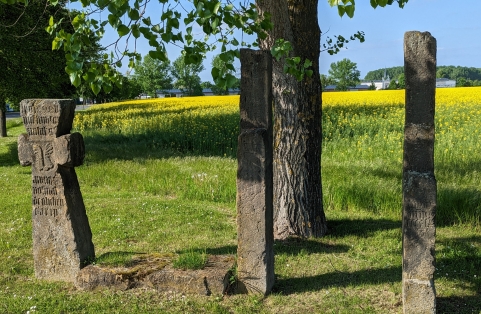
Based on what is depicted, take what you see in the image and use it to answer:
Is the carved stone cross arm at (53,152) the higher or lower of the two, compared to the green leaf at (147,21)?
lower

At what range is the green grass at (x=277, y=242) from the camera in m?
5.14

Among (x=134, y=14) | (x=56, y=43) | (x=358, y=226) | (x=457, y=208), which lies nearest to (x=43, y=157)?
(x=56, y=43)

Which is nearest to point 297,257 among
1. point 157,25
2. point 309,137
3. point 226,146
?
point 309,137

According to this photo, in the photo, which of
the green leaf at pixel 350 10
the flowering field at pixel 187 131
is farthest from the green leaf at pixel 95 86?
the flowering field at pixel 187 131

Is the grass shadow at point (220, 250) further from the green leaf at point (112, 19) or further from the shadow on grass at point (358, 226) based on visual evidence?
the green leaf at point (112, 19)

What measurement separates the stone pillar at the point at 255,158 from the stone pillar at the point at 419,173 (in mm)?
1355

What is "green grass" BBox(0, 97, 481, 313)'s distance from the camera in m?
Result: 5.14

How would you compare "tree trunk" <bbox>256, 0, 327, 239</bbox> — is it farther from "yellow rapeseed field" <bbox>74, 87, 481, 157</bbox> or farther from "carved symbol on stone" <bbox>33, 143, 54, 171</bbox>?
"yellow rapeseed field" <bbox>74, 87, 481, 157</bbox>

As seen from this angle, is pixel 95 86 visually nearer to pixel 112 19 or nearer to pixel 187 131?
pixel 112 19

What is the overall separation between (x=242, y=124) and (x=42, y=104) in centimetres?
234

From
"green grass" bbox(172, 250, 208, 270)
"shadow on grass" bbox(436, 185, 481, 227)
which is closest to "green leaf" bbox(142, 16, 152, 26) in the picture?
"green grass" bbox(172, 250, 208, 270)

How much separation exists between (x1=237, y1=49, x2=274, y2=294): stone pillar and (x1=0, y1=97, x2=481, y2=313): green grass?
0.69m

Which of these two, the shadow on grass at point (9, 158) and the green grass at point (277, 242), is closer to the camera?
the green grass at point (277, 242)

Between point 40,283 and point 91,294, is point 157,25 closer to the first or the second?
point 91,294
